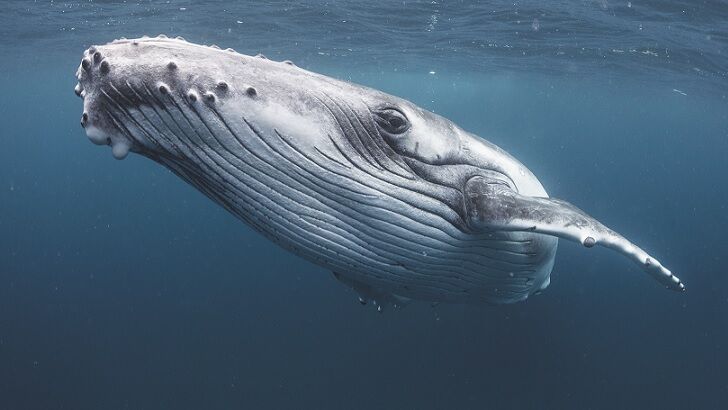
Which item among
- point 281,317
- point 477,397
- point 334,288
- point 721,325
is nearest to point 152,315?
point 281,317

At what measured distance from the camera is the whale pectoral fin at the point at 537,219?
390cm

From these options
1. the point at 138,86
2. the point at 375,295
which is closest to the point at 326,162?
the point at 138,86

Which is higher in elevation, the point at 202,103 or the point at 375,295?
the point at 202,103

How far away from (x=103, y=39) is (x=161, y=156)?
32767mm

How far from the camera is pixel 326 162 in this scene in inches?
143

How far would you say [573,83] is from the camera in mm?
45406

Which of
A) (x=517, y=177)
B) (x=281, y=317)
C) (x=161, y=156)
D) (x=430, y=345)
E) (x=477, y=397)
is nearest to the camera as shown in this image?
(x=161, y=156)

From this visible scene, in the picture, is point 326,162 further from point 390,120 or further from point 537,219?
point 537,219

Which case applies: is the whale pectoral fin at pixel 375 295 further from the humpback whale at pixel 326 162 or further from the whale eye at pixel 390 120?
the whale eye at pixel 390 120

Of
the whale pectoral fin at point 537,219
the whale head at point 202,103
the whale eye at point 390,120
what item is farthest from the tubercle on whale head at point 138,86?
the whale pectoral fin at point 537,219

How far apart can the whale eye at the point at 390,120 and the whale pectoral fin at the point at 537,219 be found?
0.76 metres

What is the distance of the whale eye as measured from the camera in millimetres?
4051

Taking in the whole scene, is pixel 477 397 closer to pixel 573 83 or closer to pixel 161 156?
pixel 161 156

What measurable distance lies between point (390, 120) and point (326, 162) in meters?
0.74
